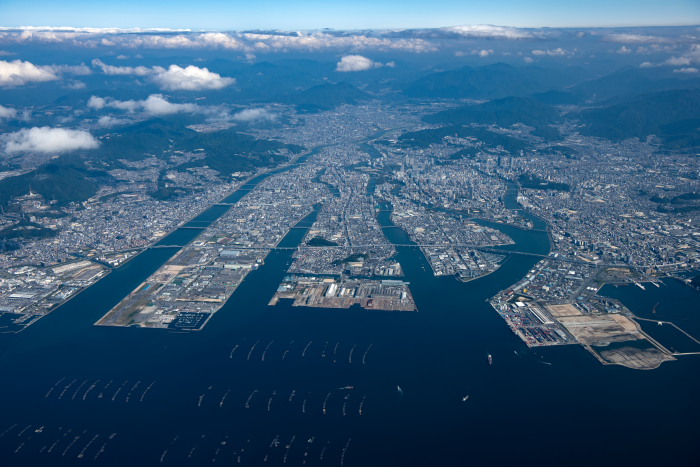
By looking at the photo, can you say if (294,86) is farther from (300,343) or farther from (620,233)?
(300,343)

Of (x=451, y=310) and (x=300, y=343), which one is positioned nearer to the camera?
(x=300, y=343)

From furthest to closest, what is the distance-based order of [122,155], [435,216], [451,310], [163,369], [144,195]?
[122,155] → [144,195] → [435,216] → [451,310] → [163,369]

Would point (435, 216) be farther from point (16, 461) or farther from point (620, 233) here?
point (16, 461)

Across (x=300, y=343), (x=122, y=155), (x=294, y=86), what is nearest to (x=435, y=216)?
(x=300, y=343)

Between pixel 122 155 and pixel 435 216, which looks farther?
pixel 122 155

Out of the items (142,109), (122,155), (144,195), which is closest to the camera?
(144,195)

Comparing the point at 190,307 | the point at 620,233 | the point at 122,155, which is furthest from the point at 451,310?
the point at 122,155
